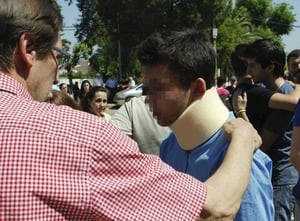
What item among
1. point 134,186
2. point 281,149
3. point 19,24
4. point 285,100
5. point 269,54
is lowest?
point 281,149

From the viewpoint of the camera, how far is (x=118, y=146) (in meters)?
1.21

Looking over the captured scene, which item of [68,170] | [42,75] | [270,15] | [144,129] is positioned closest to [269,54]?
[144,129]

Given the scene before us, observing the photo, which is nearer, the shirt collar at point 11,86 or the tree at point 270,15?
the shirt collar at point 11,86

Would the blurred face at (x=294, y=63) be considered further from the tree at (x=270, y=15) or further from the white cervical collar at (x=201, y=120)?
the tree at (x=270, y=15)

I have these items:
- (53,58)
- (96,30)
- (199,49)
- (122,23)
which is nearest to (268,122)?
(199,49)

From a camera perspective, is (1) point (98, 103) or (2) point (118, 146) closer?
(2) point (118, 146)

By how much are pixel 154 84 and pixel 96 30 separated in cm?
3569

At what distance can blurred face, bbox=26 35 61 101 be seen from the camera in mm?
1396

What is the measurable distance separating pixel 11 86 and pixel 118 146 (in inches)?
12.2

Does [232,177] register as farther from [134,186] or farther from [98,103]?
[98,103]

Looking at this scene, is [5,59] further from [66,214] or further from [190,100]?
[190,100]

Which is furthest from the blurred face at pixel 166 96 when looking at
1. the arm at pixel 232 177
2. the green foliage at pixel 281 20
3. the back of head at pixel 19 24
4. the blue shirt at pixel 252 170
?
the green foliage at pixel 281 20

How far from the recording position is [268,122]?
11.7ft

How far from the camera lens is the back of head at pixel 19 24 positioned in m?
1.31
